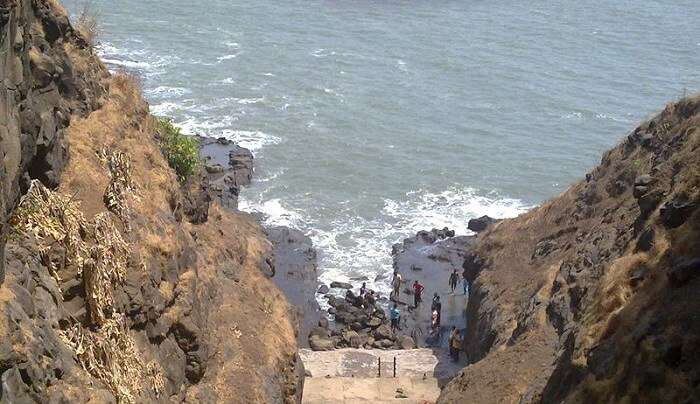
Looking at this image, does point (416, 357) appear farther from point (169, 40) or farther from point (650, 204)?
point (169, 40)

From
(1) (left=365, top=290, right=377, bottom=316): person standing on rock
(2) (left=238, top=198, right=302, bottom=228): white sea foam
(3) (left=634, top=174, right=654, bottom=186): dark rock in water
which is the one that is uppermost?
(3) (left=634, top=174, right=654, bottom=186): dark rock in water

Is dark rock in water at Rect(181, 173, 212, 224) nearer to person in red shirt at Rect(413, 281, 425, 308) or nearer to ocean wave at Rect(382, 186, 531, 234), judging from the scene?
person in red shirt at Rect(413, 281, 425, 308)

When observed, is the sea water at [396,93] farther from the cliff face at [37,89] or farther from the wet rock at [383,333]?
the cliff face at [37,89]

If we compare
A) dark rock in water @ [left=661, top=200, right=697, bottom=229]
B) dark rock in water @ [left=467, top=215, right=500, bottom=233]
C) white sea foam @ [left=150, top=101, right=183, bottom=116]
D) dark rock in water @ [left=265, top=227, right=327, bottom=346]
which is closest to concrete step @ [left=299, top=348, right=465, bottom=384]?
dark rock in water @ [left=265, top=227, right=327, bottom=346]

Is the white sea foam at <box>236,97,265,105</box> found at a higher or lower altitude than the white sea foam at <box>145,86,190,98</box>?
lower

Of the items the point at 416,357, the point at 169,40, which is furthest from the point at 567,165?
the point at 169,40

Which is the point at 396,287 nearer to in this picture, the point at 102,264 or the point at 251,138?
the point at 251,138

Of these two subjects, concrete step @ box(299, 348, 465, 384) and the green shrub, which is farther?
concrete step @ box(299, 348, 465, 384)
